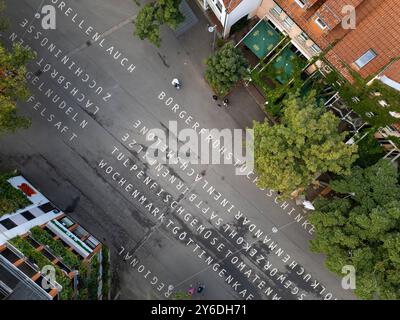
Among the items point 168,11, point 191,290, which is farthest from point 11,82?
point 191,290

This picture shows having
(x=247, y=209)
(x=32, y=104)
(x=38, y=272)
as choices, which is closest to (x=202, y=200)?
(x=247, y=209)

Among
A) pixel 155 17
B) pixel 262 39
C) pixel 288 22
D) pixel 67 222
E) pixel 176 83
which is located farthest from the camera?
pixel 176 83

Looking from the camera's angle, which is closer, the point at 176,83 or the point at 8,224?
the point at 8,224

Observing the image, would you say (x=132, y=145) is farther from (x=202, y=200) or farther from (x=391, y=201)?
(x=391, y=201)

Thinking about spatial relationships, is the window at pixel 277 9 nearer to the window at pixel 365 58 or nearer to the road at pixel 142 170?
the window at pixel 365 58

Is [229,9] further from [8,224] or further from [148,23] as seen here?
[8,224]

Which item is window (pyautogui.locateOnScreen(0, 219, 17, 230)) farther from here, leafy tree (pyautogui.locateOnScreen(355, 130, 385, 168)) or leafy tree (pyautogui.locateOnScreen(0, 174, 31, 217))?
leafy tree (pyautogui.locateOnScreen(355, 130, 385, 168))

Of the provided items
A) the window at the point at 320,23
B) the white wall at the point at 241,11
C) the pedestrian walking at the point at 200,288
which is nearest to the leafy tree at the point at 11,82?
the white wall at the point at 241,11
